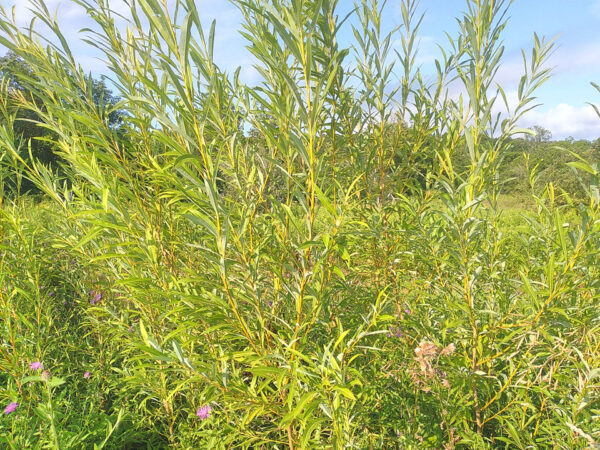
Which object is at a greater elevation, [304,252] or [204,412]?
[304,252]

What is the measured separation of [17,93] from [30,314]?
1256 millimetres

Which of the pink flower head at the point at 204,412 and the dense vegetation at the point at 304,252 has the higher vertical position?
the dense vegetation at the point at 304,252

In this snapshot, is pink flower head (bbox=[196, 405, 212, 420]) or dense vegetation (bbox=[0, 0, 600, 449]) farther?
pink flower head (bbox=[196, 405, 212, 420])

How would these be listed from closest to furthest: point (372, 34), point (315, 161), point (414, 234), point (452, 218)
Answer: point (315, 161) → point (452, 218) → point (414, 234) → point (372, 34)

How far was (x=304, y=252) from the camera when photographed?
123cm

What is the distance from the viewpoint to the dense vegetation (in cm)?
112

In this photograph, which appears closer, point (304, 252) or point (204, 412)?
point (304, 252)

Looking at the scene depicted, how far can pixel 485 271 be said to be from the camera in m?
1.75

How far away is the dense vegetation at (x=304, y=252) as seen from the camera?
3.67ft

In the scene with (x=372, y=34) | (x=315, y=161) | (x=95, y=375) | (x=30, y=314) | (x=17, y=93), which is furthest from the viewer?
(x=95, y=375)

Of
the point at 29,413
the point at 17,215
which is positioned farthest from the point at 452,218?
the point at 29,413

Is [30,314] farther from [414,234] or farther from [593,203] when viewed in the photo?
[593,203]

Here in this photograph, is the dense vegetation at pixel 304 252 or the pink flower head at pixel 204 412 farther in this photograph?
the pink flower head at pixel 204 412

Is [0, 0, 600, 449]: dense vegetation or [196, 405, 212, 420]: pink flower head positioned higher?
[0, 0, 600, 449]: dense vegetation
